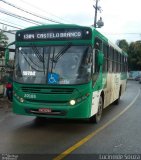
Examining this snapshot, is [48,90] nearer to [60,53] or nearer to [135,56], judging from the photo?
[60,53]

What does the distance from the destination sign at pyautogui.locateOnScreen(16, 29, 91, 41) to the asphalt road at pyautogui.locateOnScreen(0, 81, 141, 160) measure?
8.70 feet

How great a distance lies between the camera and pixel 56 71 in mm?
9148

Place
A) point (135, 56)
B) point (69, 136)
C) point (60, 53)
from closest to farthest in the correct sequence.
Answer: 1. point (69, 136)
2. point (60, 53)
3. point (135, 56)

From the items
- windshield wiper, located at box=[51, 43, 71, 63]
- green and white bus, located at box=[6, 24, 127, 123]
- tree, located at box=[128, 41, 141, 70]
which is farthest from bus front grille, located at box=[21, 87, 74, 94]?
tree, located at box=[128, 41, 141, 70]

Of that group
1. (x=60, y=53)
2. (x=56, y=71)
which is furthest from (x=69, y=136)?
(x=60, y=53)

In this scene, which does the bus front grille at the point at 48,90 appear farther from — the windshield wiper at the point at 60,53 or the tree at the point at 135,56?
the tree at the point at 135,56

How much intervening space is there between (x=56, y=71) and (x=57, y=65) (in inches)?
7.0

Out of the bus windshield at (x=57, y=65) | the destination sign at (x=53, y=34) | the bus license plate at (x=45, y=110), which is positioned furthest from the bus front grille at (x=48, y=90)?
the destination sign at (x=53, y=34)

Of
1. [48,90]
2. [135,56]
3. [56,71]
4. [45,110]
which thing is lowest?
[45,110]

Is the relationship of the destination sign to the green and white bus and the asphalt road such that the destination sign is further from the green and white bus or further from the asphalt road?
the asphalt road

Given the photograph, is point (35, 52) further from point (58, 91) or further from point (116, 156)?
point (116, 156)

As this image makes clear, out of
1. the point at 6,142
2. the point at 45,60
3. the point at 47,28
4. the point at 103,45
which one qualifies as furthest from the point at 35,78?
the point at 103,45

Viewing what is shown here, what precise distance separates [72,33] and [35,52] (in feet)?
3.92

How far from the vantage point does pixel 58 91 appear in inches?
358
